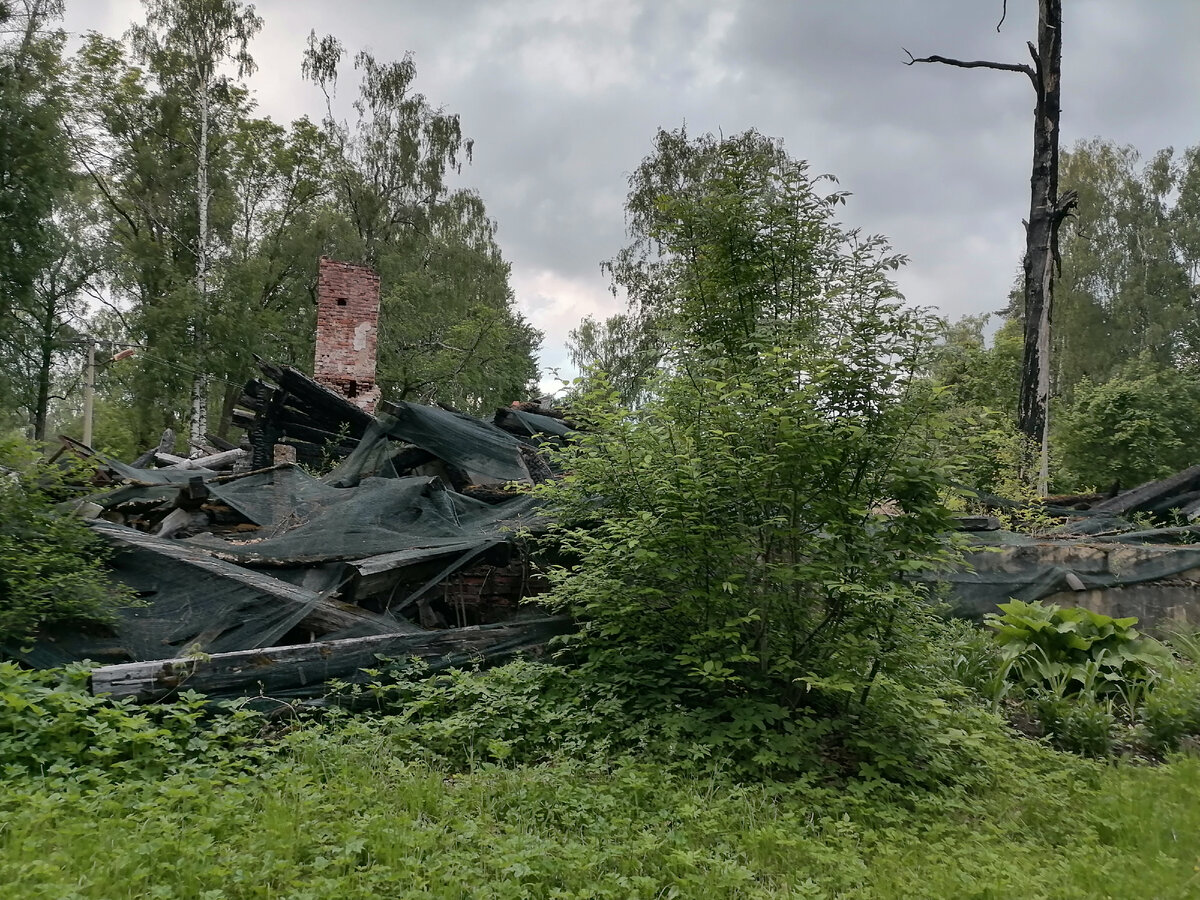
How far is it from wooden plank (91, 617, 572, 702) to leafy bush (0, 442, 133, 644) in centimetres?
77

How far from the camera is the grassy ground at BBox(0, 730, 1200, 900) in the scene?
252cm

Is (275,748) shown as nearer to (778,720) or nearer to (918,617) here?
(778,720)

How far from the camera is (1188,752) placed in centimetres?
423

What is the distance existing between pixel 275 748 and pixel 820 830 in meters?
2.54

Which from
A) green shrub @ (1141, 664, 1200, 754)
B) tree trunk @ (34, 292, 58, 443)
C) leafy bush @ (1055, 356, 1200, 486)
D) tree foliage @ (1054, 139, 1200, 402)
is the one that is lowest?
green shrub @ (1141, 664, 1200, 754)

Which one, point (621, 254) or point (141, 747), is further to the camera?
point (621, 254)

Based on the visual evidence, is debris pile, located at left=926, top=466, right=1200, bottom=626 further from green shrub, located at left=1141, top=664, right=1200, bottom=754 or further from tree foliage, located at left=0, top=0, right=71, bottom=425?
tree foliage, located at left=0, top=0, right=71, bottom=425

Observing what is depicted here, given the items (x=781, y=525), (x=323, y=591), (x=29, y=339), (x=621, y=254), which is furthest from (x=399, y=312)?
(x=781, y=525)

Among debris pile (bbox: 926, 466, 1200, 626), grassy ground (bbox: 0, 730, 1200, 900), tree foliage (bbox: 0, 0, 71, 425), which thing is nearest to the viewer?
grassy ground (bbox: 0, 730, 1200, 900)

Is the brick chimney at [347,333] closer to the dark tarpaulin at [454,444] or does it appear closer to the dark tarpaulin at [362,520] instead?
the dark tarpaulin at [454,444]

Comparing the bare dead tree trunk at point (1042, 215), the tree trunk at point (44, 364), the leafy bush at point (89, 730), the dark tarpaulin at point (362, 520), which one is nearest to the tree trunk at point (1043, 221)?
the bare dead tree trunk at point (1042, 215)

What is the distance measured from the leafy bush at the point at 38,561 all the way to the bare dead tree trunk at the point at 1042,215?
11.9m

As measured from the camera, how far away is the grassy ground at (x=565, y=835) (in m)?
2.52

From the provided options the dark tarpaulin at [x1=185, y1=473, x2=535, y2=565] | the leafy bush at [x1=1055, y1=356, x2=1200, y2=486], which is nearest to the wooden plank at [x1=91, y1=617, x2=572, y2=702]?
the dark tarpaulin at [x1=185, y1=473, x2=535, y2=565]
